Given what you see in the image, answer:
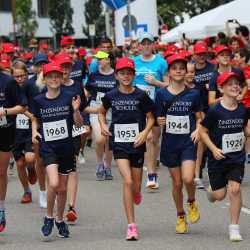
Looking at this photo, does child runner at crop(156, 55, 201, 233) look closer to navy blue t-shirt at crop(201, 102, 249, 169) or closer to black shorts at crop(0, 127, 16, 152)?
navy blue t-shirt at crop(201, 102, 249, 169)

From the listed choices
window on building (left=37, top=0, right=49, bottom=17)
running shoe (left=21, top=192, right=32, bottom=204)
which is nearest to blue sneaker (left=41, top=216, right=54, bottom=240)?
running shoe (left=21, top=192, right=32, bottom=204)

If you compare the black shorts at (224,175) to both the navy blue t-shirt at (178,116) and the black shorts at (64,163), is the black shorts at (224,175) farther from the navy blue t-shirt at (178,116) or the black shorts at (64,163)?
the black shorts at (64,163)

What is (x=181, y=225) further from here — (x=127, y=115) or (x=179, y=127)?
(x=127, y=115)

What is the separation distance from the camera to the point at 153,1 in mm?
24234

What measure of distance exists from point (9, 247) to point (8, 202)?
328cm

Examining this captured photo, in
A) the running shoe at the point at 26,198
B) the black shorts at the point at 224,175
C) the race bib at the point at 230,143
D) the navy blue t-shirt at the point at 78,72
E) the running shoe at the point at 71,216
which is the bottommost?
the running shoe at the point at 26,198

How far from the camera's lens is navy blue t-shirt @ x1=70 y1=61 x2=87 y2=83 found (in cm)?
1493

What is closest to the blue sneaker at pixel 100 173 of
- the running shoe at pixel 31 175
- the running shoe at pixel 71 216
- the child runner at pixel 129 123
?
the running shoe at pixel 31 175

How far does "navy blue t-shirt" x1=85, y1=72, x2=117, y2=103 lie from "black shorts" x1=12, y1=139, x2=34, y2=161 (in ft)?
7.90

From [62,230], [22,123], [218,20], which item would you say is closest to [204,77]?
[22,123]

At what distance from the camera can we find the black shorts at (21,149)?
475 inches

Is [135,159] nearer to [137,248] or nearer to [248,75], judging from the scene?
[137,248]

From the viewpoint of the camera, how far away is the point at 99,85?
570 inches

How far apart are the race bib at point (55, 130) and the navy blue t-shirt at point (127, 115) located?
515mm
